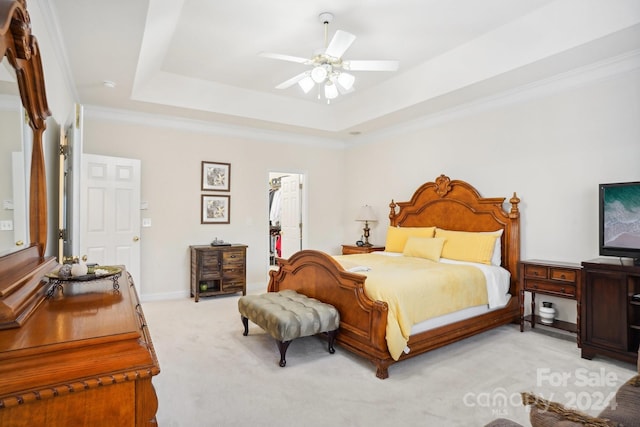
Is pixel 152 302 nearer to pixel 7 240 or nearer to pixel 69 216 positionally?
pixel 69 216

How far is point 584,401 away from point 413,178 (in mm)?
3610

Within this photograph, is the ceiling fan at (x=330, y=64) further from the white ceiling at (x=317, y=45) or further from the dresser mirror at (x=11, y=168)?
the dresser mirror at (x=11, y=168)

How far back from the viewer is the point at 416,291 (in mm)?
3027

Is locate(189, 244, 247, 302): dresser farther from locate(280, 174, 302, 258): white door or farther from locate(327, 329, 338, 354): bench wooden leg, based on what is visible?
locate(327, 329, 338, 354): bench wooden leg

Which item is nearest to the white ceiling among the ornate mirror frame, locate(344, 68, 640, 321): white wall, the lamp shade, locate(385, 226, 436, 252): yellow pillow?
locate(344, 68, 640, 321): white wall

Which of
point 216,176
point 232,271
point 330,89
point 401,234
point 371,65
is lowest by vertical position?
point 232,271

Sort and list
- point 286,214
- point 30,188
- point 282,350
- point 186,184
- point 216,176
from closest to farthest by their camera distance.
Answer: point 30,188 → point 282,350 → point 186,184 → point 216,176 → point 286,214

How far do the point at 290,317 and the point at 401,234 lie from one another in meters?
2.67

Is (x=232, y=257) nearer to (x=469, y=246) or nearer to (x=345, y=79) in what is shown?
(x=345, y=79)

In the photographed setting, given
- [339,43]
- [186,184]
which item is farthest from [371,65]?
[186,184]

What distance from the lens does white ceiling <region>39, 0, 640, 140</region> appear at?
9.84 ft

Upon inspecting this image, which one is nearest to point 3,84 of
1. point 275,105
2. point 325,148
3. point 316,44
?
point 316,44

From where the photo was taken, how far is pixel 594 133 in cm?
363

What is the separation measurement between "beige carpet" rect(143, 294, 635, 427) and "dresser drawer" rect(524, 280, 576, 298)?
1.63 ft
